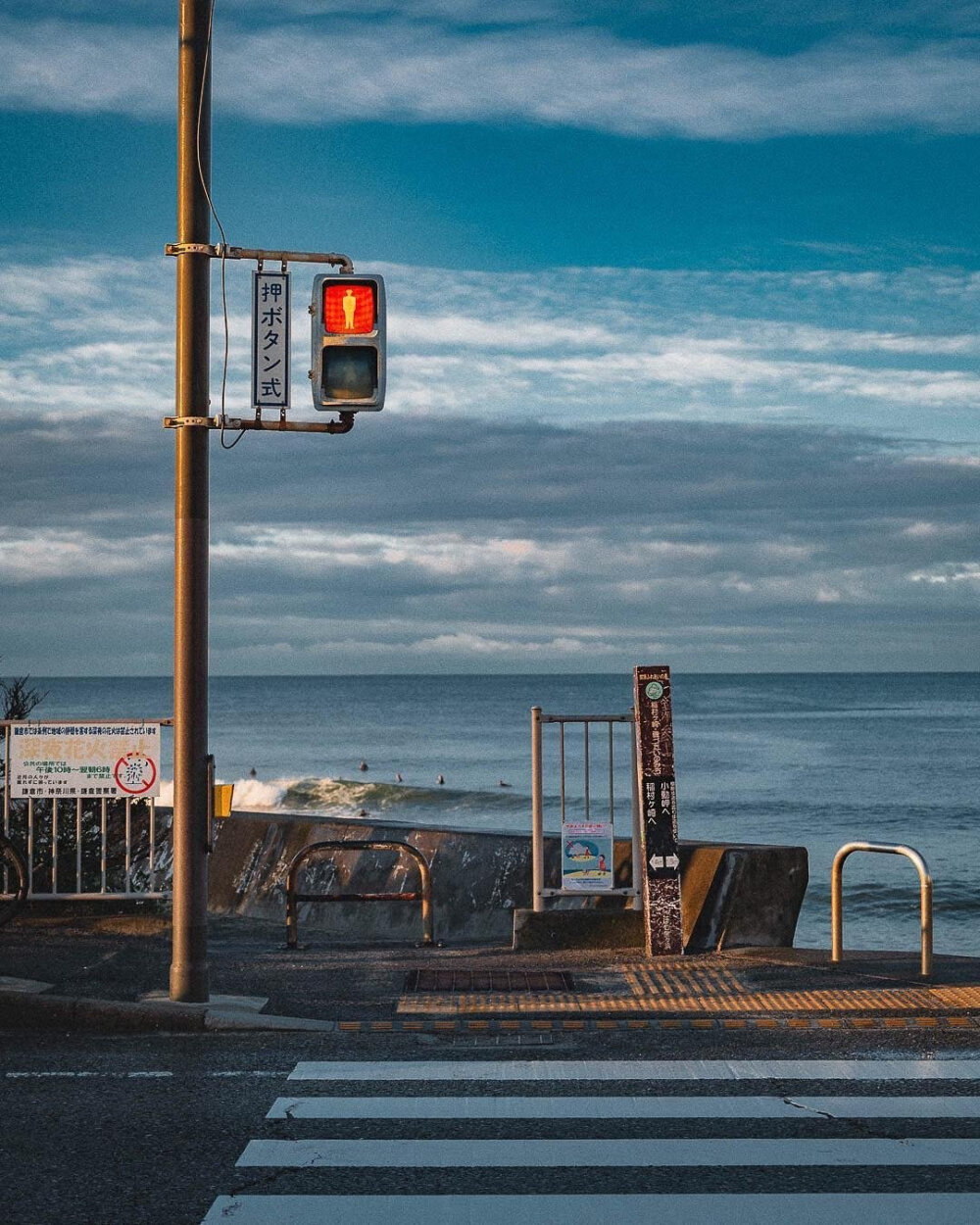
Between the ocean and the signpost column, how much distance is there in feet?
14.9

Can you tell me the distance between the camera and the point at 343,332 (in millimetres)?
8547

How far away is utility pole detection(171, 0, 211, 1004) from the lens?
27.9 ft

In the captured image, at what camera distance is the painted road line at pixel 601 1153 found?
549cm

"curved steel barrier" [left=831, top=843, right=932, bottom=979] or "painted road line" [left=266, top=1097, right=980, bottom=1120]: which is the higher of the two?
"curved steel barrier" [left=831, top=843, right=932, bottom=979]

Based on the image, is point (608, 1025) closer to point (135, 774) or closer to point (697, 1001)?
point (697, 1001)

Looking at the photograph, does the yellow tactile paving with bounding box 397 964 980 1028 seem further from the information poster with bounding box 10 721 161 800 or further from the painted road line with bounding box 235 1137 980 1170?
the information poster with bounding box 10 721 161 800

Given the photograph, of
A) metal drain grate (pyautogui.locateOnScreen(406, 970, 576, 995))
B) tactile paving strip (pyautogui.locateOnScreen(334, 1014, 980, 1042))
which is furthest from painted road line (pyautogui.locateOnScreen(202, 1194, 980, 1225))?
metal drain grate (pyautogui.locateOnScreen(406, 970, 576, 995))

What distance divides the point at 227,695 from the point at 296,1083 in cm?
16512

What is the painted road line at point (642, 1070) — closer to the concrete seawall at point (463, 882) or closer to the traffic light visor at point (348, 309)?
the concrete seawall at point (463, 882)

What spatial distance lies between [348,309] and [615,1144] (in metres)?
5.08

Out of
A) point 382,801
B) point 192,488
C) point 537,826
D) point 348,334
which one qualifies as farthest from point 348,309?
point 382,801

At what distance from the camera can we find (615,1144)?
5766 mm

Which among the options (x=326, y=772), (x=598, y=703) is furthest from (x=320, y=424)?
(x=598, y=703)

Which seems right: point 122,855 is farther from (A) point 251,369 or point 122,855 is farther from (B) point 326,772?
(B) point 326,772
